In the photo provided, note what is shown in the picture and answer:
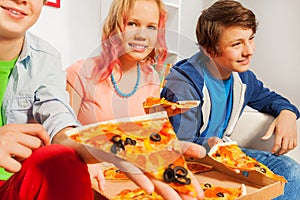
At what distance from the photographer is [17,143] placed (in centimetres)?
51

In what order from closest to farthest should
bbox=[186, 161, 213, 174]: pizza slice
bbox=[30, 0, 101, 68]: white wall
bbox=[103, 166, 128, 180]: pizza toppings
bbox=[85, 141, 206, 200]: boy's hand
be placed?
1. bbox=[85, 141, 206, 200]: boy's hand
2. bbox=[103, 166, 128, 180]: pizza toppings
3. bbox=[186, 161, 213, 174]: pizza slice
4. bbox=[30, 0, 101, 68]: white wall

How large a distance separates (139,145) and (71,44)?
1.22 meters

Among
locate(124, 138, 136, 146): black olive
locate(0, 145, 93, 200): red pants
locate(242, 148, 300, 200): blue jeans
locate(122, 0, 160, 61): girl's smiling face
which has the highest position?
locate(122, 0, 160, 61): girl's smiling face

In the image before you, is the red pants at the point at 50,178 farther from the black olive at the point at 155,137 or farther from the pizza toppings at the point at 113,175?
the pizza toppings at the point at 113,175

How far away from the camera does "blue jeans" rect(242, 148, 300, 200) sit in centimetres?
116

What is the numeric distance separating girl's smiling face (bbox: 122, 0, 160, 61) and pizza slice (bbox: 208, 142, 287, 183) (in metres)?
0.38

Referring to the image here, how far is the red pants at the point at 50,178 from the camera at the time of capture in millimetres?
515

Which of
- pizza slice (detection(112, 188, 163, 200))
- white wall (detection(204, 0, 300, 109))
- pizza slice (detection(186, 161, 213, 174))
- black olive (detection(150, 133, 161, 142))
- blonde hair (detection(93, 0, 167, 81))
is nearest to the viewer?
black olive (detection(150, 133, 161, 142))

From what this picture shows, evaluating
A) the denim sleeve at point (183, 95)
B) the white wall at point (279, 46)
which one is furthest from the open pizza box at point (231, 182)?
the white wall at point (279, 46)

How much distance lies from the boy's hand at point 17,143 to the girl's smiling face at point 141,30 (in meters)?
0.54

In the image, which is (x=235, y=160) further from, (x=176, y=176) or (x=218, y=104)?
(x=176, y=176)

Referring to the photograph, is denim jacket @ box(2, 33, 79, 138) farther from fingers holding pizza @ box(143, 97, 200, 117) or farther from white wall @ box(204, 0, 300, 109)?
white wall @ box(204, 0, 300, 109)

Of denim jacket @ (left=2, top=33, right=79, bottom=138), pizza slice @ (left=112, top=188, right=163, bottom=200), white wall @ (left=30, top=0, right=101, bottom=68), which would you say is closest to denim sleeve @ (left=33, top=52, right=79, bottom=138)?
denim jacket @ (left=2, top=33, right=79, bottom=138)

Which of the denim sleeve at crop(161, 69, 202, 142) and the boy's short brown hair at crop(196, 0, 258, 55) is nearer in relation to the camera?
the denim sleeve at crop(161, 69, 202, 142)
